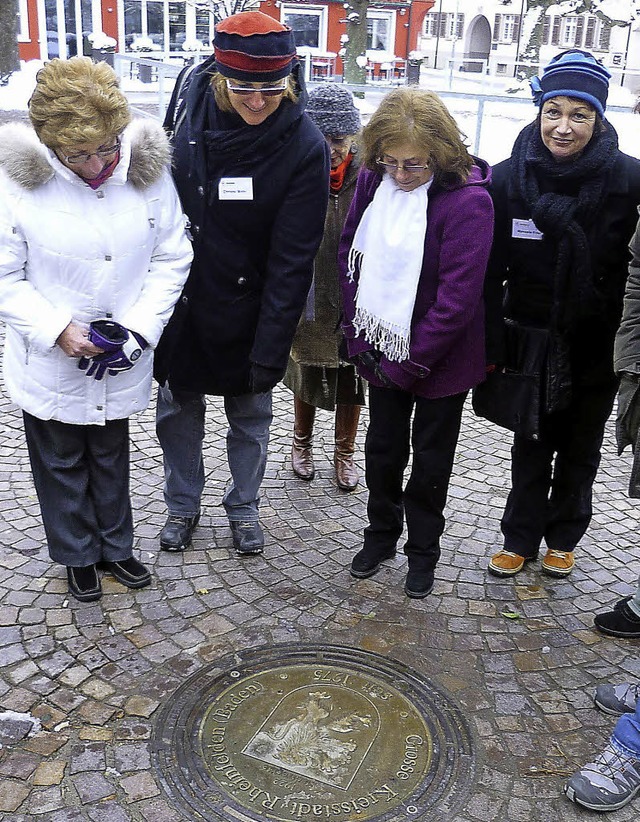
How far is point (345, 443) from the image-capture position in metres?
4.98

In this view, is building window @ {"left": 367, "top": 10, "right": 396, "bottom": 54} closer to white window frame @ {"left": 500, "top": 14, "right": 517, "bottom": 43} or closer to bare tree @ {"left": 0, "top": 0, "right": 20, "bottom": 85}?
white window frame @ {"left": 500, "top": 14, "right": 517, "bottom": 43}

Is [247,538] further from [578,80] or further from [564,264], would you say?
[578,80]

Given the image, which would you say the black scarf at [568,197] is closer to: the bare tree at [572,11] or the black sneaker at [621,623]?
the black sneaker at [621,623]

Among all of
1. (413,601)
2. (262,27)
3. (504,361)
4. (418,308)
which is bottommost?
(413,601)

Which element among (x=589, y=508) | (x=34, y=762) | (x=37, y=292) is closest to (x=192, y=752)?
(x=34, y=762)

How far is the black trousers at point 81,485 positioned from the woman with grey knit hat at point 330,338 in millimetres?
1168

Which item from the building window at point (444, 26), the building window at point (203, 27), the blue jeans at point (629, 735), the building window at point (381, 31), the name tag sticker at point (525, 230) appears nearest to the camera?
the blue jeans at point (629, 735)

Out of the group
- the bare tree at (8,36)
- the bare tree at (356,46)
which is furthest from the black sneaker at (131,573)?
the bare tree at (356,46)

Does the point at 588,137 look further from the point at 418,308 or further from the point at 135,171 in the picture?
the point at 135,171

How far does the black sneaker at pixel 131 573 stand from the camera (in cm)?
396

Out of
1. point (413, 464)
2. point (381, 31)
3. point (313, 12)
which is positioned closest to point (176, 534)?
point (413, 464)

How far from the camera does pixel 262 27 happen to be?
3436 millimetres

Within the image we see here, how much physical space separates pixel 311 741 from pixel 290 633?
617 mm

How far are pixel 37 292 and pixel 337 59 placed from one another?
3381cm
